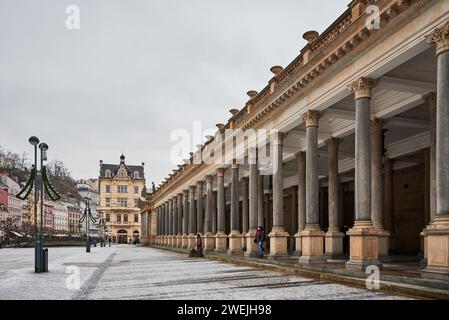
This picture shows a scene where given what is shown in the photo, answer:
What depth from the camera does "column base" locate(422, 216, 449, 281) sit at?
10953 millimetres

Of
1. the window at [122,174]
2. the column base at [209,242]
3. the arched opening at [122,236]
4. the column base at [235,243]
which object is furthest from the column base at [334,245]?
the window at [122,174]

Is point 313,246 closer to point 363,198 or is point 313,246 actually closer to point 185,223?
point 363,198

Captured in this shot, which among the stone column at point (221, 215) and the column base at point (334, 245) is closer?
the column base at point (334, 245)

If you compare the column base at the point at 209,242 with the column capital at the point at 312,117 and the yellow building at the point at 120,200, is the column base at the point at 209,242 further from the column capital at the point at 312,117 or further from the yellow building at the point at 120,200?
the yellow building at the point at 120,200

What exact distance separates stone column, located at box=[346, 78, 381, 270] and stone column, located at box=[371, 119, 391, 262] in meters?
3.18

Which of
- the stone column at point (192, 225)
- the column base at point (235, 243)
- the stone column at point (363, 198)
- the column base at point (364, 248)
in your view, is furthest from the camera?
the stone column at point (192, 225)

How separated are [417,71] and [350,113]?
476 cm

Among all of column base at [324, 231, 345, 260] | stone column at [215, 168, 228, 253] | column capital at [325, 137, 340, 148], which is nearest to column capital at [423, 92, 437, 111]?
column capital at [325, 137, 340, 148]

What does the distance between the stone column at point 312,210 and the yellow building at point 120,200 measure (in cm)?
10636

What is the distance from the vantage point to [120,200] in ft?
414

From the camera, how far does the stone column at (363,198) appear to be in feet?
47.0

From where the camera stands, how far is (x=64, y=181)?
190m

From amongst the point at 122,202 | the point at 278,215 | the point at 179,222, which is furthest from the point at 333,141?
the point at 122,202
